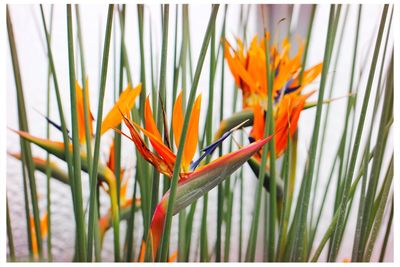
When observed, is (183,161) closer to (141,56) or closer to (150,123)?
(150,123)

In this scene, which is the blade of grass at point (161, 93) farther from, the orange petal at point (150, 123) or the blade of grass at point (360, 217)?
the blade of grass at point (360, 217)

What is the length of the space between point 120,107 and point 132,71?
0.06 metres

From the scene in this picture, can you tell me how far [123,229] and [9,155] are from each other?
204 mm

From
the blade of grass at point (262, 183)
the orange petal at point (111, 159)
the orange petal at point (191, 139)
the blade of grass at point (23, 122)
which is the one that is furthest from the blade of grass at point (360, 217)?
the blade of grass at point (23, 122)

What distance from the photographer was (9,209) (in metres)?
0.75

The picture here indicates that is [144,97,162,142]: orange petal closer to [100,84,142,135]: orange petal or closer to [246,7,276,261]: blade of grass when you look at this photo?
[100,84,142,135]: orange petal

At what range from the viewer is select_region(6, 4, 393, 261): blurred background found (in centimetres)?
75

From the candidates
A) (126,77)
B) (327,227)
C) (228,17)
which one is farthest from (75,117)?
(327,227)

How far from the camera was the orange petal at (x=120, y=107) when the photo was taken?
28.8 inches

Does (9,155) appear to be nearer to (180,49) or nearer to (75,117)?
(75,117)

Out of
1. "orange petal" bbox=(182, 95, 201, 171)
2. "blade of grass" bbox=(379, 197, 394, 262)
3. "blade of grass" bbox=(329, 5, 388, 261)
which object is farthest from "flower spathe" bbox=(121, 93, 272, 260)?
"blade of grass" bbox=(379, 197, 394, 262)

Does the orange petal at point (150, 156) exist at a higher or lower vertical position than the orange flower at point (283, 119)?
lower

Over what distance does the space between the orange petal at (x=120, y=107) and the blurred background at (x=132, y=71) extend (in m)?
0.01

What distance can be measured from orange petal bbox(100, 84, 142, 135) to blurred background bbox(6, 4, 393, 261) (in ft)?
0.04
